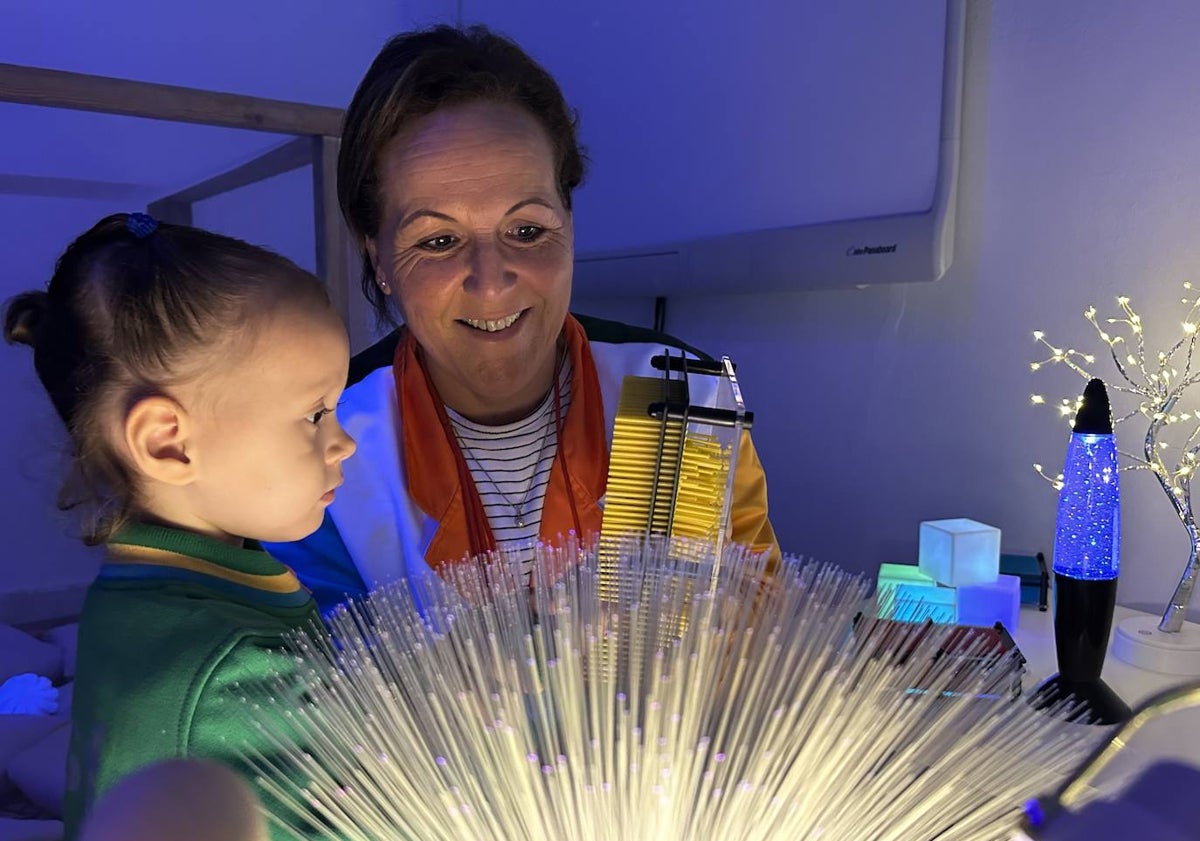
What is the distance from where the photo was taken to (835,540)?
194 centimetres

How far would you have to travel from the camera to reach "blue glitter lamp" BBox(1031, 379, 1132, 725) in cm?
111

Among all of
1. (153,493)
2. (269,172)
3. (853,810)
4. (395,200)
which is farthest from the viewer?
(269,172)

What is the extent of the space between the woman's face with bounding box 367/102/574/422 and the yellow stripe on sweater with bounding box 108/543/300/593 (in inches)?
17.3

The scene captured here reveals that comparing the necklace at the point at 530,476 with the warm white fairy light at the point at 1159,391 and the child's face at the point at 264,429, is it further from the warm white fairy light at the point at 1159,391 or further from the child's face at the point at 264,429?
the warm white fairy light at the point at 1159,391

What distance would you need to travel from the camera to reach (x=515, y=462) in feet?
3.66

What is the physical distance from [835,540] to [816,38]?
104 cm

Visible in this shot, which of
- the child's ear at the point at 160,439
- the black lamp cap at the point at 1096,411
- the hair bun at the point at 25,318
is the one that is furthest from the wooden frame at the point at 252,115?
the black lamp cap at the point at 1096,411

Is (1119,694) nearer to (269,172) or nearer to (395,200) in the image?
(395,200)

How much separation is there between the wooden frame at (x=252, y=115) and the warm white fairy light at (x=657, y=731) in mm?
1352

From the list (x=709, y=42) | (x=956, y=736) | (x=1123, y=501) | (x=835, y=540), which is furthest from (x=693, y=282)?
(x=956, y=736)

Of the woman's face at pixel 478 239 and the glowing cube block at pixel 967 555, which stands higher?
the woman's face at pixel 478 239

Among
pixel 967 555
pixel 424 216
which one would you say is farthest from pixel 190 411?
pixel 967 555

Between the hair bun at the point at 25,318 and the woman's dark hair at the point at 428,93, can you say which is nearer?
the hair bun at the point at 25,318

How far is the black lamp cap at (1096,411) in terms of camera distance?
3.81 ft
